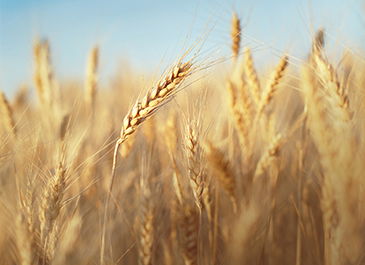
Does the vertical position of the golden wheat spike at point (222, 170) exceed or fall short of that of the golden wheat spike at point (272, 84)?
it falls short

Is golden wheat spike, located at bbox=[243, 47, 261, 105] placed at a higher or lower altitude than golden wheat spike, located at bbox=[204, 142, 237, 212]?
higher

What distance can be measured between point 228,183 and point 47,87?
155cm

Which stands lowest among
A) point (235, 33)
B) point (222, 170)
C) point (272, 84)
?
point (222, 170)

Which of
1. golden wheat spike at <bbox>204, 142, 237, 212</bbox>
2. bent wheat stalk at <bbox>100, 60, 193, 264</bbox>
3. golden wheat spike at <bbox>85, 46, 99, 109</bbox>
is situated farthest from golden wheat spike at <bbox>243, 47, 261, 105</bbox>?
golden wheat spike at <bbox>85, 46, 99, 109</bbox>

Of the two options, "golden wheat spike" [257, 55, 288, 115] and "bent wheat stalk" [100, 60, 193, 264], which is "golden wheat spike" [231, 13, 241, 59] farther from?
"bent wheat stalk" [100, 60, 193, 264]

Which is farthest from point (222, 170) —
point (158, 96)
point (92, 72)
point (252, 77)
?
point (92, 72)

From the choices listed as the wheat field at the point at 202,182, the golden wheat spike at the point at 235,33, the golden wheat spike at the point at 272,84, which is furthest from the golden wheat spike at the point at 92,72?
the golden wheat spike at the point at 272,84

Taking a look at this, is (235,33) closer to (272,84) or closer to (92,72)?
(272,84)

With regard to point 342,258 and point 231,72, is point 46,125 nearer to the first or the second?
point 231,72

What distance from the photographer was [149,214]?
1375 millimetres

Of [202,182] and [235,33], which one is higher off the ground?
[235,33]

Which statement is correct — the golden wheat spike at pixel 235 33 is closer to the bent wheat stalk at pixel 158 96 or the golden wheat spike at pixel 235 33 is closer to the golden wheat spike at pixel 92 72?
the bent wheat stalk at pixel 158 96

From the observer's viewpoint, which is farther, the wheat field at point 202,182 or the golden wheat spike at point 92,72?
the golden wheat spike at point 92,72

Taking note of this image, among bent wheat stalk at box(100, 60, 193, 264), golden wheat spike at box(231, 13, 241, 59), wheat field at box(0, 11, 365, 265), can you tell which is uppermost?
golden wheat spike at box(231, 13, 241, 59)
